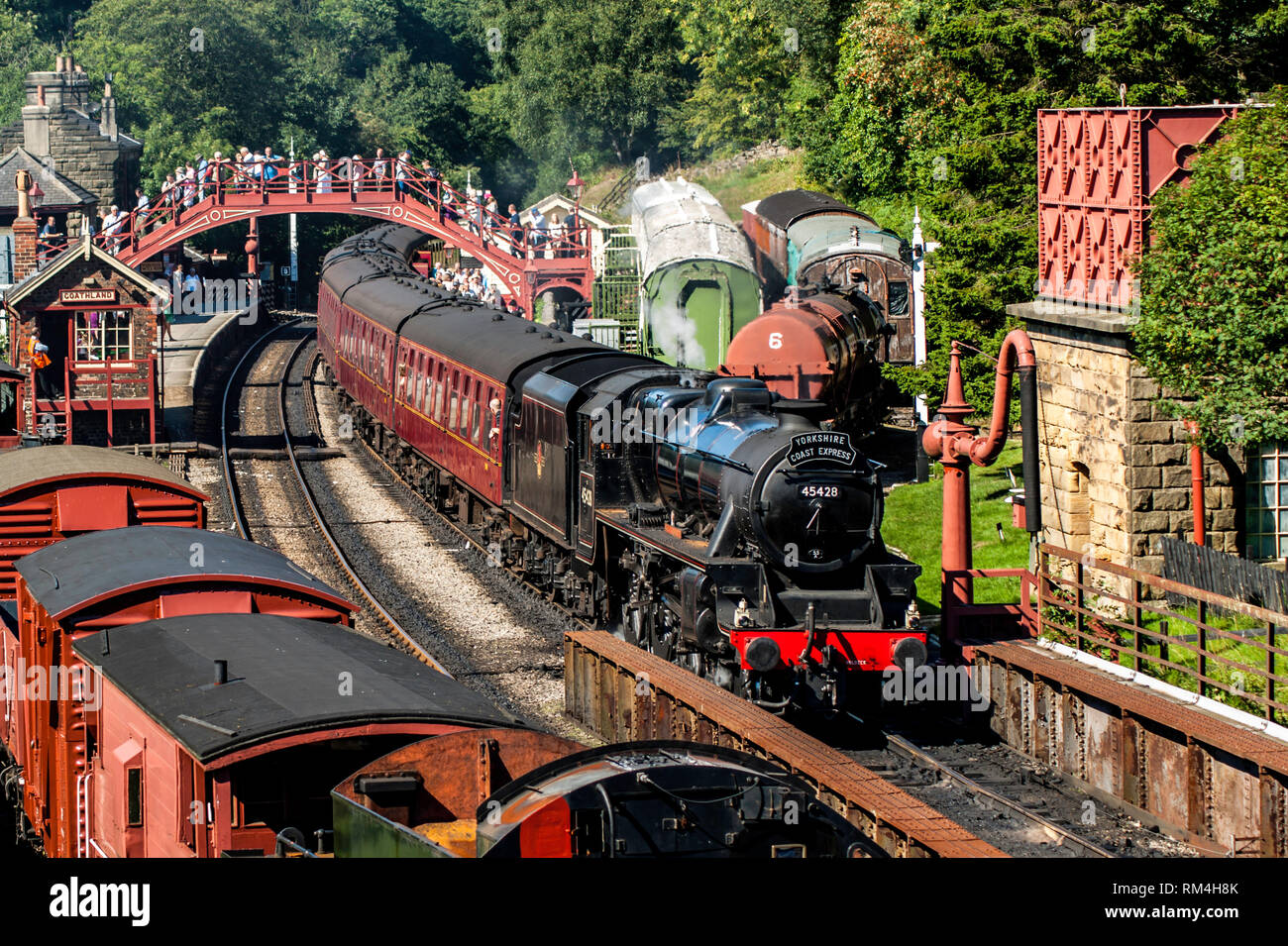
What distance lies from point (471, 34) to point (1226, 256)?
8331 centimetres

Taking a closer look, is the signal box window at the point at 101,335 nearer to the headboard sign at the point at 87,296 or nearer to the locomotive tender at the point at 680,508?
the headboard sign at the point at 87,296

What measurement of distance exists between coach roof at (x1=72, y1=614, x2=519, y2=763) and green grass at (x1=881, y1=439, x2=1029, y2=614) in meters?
11.7

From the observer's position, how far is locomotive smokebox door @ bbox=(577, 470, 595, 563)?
19688 millimetres

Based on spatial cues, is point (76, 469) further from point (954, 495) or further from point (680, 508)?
point (954, 495)

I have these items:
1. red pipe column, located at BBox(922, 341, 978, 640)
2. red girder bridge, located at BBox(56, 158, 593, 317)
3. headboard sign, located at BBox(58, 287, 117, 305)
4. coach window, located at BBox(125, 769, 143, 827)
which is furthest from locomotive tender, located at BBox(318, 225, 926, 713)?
red girder bridge, located at BBox(56, 158, 593, 317)

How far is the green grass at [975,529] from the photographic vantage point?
21312 millimetres

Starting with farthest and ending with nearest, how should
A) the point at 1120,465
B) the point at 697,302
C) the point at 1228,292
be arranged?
1. the point at 697,302
2. the point at 1120,465
3. the point at 1228,292

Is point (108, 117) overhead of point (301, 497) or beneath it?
overhead

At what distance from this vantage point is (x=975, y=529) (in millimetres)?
24141

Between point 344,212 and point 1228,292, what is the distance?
35.7 meters

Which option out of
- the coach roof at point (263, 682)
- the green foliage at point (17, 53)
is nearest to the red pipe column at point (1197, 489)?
the coach roof at point (263, 682)

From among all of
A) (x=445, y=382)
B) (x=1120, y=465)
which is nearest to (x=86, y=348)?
(x=445, y=382)

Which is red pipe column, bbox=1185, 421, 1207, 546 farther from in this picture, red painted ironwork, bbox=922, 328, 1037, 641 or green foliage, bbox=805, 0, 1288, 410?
green foliage, bbox=805, 0, 1288, 410
